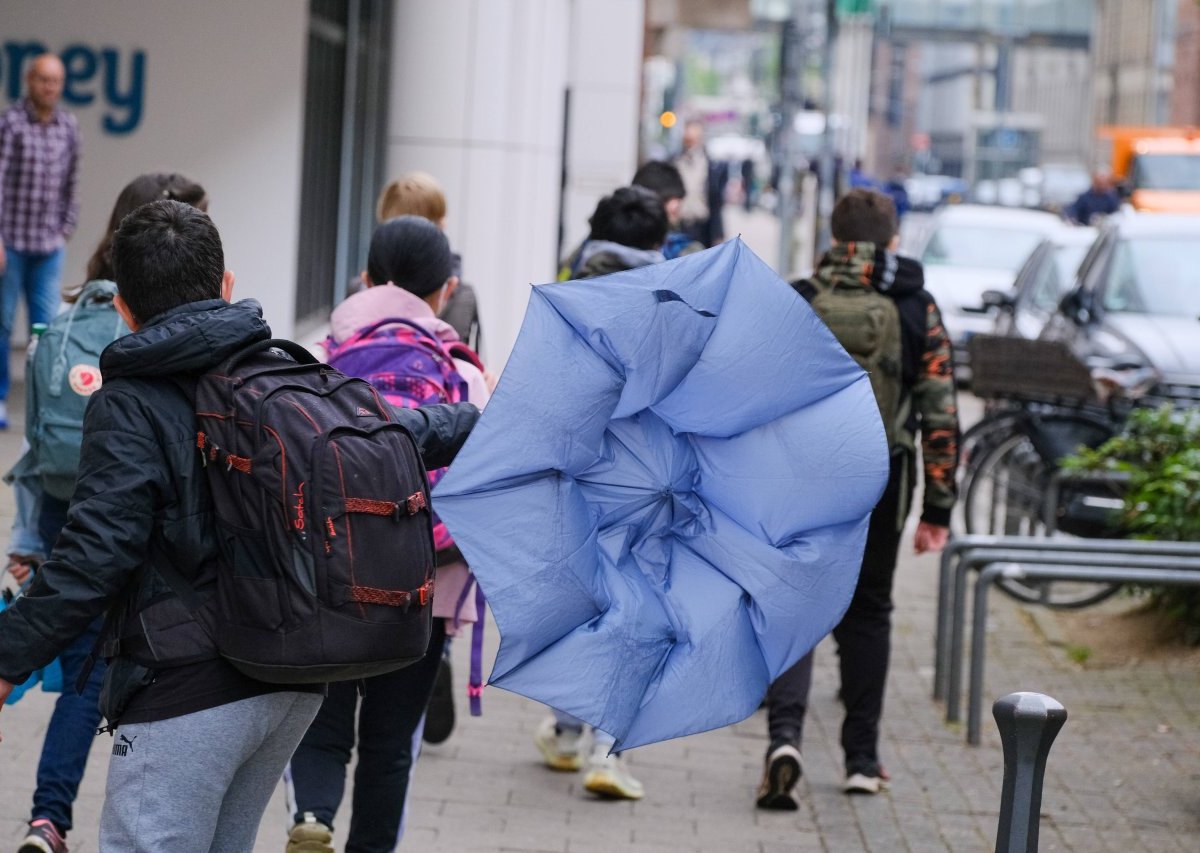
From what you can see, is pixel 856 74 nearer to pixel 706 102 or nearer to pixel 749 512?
pixel 749 512

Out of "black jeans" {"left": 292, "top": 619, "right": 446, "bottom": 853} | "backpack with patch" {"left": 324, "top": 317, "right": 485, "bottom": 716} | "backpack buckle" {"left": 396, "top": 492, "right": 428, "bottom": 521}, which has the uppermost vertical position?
"backpack with patch" {"left": 324, "top": 317, "right": 485, "bottom": 716}

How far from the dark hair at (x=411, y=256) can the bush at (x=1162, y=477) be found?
4542 millimetres

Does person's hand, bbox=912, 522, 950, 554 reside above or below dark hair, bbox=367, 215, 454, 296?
below

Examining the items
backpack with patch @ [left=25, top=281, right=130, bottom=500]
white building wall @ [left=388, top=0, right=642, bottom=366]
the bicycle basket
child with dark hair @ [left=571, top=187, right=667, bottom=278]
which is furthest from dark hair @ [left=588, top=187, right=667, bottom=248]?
white building wall @ [left=388, top=0, right=642, bottom=366]

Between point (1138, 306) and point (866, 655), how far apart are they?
710cm

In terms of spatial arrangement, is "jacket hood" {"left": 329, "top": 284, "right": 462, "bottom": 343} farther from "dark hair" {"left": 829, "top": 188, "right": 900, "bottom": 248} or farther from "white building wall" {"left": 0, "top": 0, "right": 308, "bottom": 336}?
"white building wall" {"left": 0, "top": 0, "right": 308, "bottom": 336}

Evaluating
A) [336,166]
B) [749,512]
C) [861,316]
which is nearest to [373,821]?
[749,512]

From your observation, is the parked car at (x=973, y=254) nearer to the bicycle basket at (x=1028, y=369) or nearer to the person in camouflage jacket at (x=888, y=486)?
the bicycle basket at (x=1028, y=369)

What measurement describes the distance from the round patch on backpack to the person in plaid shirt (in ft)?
18.2

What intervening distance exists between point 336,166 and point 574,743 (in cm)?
815

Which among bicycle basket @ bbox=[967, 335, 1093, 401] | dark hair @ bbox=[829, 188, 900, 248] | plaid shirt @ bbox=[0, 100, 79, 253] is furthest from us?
plaid shirt @ bbox=[0, 100, 79, 253]

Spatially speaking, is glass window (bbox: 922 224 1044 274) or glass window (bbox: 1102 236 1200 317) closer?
glass window (bbox: 1102 236 1200 317)

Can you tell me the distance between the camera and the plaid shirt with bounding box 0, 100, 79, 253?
32.9ft

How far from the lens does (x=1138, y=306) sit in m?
12.5
